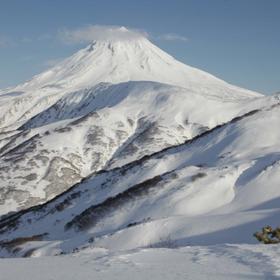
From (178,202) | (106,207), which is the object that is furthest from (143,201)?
(178,202)

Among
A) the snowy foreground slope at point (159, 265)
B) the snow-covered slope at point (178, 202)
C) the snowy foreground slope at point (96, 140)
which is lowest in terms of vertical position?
the snowy foreground slope at point (159, 265)

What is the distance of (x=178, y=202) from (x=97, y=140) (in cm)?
9769

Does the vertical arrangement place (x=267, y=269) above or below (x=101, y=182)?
below

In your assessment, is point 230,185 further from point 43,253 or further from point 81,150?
point 81,150

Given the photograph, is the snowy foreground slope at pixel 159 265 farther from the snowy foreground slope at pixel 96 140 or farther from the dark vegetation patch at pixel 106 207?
the snowy foreground slope at pixel 96 140

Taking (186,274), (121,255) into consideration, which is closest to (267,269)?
(186,274)

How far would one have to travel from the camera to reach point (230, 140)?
74.5 m

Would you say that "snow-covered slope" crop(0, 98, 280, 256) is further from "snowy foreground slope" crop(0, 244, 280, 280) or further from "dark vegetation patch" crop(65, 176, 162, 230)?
"snowy foreground slope" crop(0, 244, 280, 280)

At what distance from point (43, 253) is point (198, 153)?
3719 centimetres

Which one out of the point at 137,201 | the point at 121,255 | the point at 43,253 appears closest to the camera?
the point at 121,255

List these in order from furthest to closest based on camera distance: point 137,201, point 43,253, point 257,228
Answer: point 137,201 → point 43,253 → point 257,228

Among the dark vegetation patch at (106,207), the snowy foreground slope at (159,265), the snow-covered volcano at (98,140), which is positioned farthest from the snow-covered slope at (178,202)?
the snow-covered volcano at (98,140)

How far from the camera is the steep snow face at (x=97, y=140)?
121750 mm

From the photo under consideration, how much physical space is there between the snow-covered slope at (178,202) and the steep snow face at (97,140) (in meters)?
44.5
